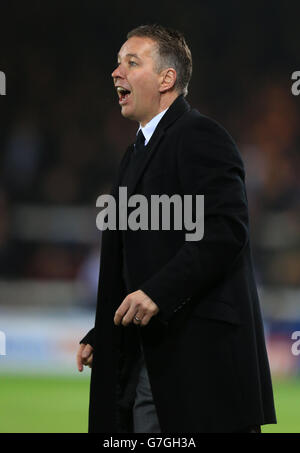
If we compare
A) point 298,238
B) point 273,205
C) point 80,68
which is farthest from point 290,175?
point 80,68

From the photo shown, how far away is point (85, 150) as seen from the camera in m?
11.0

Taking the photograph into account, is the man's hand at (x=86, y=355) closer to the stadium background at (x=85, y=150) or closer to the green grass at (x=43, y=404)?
the green grass at (x=43, y=404)

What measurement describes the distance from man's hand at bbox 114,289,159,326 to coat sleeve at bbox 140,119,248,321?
17 mm

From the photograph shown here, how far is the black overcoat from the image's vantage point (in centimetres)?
249

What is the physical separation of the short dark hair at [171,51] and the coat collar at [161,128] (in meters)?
0.08

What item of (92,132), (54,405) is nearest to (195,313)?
(54,405)

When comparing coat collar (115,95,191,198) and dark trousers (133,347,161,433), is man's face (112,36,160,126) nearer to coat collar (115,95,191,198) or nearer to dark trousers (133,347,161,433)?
coat collar (115,95,191,198)

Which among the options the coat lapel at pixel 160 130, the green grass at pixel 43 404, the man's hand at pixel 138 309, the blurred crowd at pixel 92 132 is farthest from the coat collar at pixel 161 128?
the blurred crowd at pixel 92 132

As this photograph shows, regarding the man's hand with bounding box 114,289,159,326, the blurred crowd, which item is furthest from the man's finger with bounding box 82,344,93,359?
the blurred crowd

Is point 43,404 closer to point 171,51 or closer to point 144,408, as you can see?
point 144,408

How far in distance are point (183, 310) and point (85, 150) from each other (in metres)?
8.56

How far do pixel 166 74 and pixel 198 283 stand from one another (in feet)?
2.38

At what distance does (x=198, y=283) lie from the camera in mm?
2482
